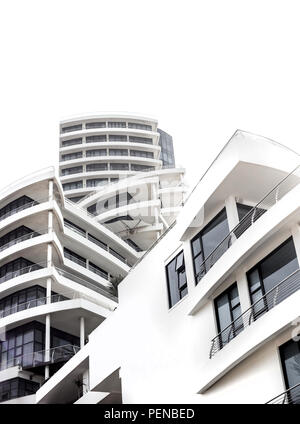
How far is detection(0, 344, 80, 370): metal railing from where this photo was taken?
135 feet

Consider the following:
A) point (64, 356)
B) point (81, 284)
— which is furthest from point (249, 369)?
point (81, 284)

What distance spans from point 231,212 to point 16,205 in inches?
1257

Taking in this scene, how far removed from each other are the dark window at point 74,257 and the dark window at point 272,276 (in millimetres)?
35086

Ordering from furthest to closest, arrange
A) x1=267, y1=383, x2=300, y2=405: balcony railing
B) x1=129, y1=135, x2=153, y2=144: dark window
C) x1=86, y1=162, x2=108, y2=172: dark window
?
1. x1=129, y1=135, x2=153, y2=144: dark window
2. x1=86, y1=162, x2=108, y2=172: dark window
3. x1=267, y1=383, x2=300, y2=405: balcony railing

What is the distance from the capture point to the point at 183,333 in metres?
19.0

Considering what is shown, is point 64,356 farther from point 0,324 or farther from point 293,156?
point 293,156

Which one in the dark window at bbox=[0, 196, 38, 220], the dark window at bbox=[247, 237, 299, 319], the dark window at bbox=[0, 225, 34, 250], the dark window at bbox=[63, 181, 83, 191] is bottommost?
the dark window at bbox=[247, 237, 299, 319]

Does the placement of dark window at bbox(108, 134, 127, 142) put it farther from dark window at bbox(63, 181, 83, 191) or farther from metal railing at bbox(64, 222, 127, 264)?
metal railing at bbox(64, 222, 127, 264)

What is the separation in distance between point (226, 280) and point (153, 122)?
6906 centimetres

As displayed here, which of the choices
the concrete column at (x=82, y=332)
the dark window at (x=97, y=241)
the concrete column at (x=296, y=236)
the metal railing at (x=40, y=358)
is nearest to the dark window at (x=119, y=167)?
the dark window at (x=97, y=241)

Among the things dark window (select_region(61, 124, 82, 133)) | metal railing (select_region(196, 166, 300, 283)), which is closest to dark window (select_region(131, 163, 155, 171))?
dark window (select_region(61, 124, 82, 133))

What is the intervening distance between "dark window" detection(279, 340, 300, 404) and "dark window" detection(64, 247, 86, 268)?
36.9 meters

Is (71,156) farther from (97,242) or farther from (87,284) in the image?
(87,284)

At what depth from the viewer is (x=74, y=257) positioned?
169 ft
